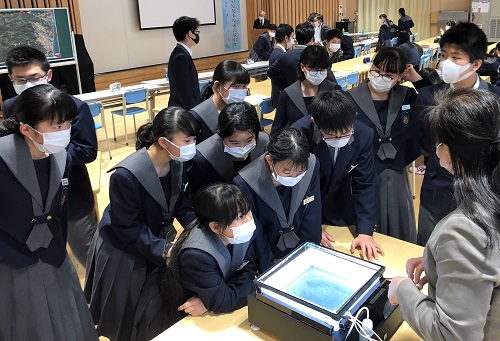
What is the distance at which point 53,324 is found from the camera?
5.87 feet

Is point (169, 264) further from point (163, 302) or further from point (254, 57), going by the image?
point (254, 57)

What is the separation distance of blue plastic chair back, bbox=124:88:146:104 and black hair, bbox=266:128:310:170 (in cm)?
413

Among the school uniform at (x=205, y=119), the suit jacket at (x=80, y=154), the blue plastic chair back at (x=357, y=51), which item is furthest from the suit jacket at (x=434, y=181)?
the blue plastic chair back at (x=357, y=51)

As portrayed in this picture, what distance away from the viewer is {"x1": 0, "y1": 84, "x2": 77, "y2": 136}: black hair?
1652 mm

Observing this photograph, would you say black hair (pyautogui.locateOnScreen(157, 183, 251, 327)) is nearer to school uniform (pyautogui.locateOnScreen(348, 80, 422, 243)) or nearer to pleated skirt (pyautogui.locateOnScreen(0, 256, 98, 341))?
pleated skirt (pyautogui.locateOnScreen(0, 256, 98, 341))

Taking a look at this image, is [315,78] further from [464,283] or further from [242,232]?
[464,283]

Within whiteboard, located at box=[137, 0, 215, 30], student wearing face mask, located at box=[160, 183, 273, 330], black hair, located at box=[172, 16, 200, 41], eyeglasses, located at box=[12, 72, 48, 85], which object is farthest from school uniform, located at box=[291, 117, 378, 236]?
whiteboard, located at box=[137, 0, 215, 30]

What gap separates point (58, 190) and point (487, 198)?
1.49m

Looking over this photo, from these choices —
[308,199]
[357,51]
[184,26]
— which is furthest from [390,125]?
[357,51]

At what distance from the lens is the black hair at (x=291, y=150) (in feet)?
5.53

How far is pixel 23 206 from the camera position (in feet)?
5.33

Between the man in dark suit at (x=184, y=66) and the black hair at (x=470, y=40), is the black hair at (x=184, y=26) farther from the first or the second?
the black hair at (x=470, y=40)

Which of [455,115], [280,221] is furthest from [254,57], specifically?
[455,115]

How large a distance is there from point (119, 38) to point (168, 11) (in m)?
1.30
